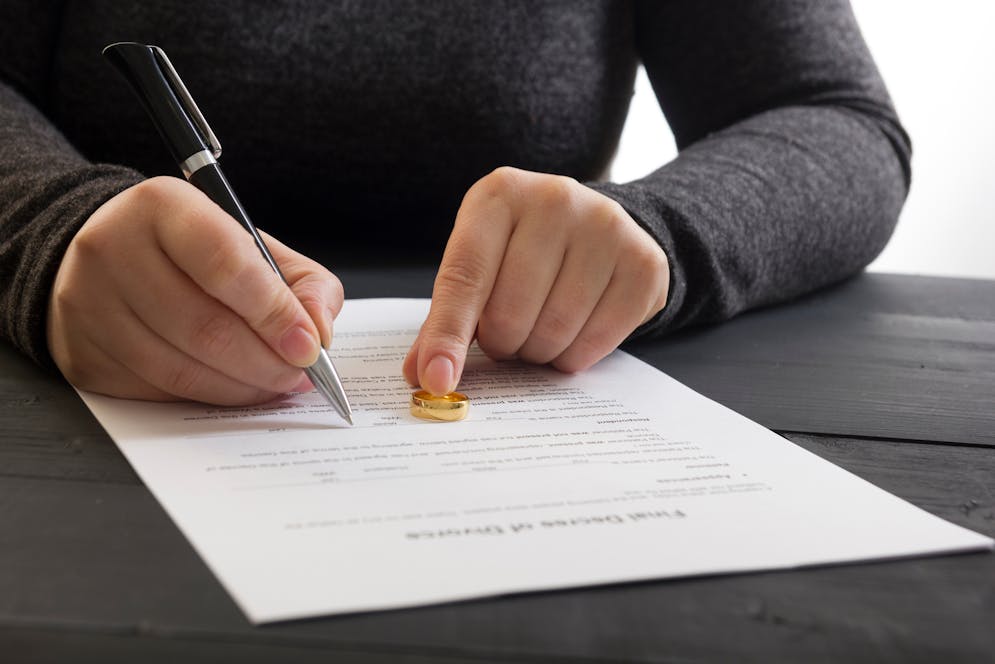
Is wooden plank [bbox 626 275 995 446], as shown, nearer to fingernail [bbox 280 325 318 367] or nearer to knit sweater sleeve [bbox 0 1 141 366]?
fingernail [bbox 280 325 318 367]

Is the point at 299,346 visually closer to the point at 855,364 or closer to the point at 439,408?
the point at 439,408

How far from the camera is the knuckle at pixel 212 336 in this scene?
451 mm

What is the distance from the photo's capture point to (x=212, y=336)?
452 mm

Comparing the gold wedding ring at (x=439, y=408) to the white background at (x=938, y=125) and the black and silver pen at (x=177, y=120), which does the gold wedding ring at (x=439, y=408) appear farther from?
the white background at (x=938, y=125)

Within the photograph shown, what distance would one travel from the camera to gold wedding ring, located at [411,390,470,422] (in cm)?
47

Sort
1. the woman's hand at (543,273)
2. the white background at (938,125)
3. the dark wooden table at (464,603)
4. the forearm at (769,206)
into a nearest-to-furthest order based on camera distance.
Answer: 1. the dark wooden table at (464,603)
2. the woman's hand at (543,273)
3. the forearm at (769,206)
4. the white background at (938,125)

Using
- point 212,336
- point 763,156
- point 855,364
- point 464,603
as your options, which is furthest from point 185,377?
point 763,156

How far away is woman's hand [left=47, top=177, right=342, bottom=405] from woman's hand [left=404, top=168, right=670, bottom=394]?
10cm

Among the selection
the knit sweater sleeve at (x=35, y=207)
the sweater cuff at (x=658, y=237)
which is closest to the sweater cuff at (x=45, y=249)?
the knit sweater sleeve at (x=35, y=207)

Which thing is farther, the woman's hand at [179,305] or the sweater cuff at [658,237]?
the sweater cuff at [658,237]

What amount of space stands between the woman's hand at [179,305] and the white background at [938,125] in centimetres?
133

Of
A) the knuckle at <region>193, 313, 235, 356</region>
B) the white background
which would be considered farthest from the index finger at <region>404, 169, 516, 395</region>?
the white background

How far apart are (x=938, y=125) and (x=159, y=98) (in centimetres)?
163

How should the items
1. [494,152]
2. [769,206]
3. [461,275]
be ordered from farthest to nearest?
[494,152] → [769,206] → [461,275]
